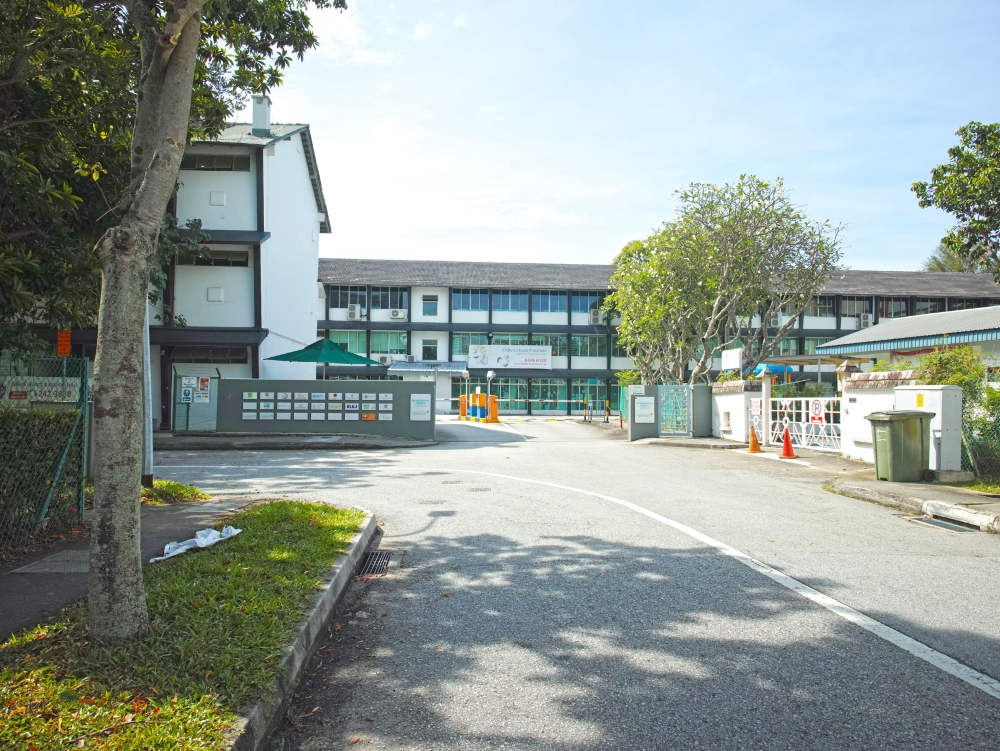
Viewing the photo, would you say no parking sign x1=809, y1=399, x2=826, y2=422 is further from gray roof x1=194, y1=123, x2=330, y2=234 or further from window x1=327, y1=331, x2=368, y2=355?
window x1=327, y1=331, x2=368, y2=355

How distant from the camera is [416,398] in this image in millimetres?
22281

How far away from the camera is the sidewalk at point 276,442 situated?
19.5 m

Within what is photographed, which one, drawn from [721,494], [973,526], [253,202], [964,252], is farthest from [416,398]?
[973,526]

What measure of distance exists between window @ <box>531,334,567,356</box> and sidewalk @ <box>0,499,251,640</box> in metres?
40.3

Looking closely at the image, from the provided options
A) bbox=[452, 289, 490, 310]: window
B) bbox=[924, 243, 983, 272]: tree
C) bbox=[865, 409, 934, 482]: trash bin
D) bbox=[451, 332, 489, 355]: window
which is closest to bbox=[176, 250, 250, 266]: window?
bbox=[865, 409, 934, 482]: trash bin

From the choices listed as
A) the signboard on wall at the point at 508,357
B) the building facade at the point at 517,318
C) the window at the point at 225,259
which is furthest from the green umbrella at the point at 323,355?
the signboard on wall at the point at 508,357

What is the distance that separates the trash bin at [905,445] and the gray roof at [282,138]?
54.9 ft

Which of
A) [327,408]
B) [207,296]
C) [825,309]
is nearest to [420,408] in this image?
[327,408]

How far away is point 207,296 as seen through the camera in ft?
79.4

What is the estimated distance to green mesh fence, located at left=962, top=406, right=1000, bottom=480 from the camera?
458 inches

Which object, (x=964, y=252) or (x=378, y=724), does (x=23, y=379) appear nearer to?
(x=378, y=724)

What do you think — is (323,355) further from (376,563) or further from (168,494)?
(376,563)

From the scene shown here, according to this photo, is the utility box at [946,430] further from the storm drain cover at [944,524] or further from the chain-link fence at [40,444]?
the chain-link fence at [40,444]

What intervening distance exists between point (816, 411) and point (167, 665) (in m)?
16.9
